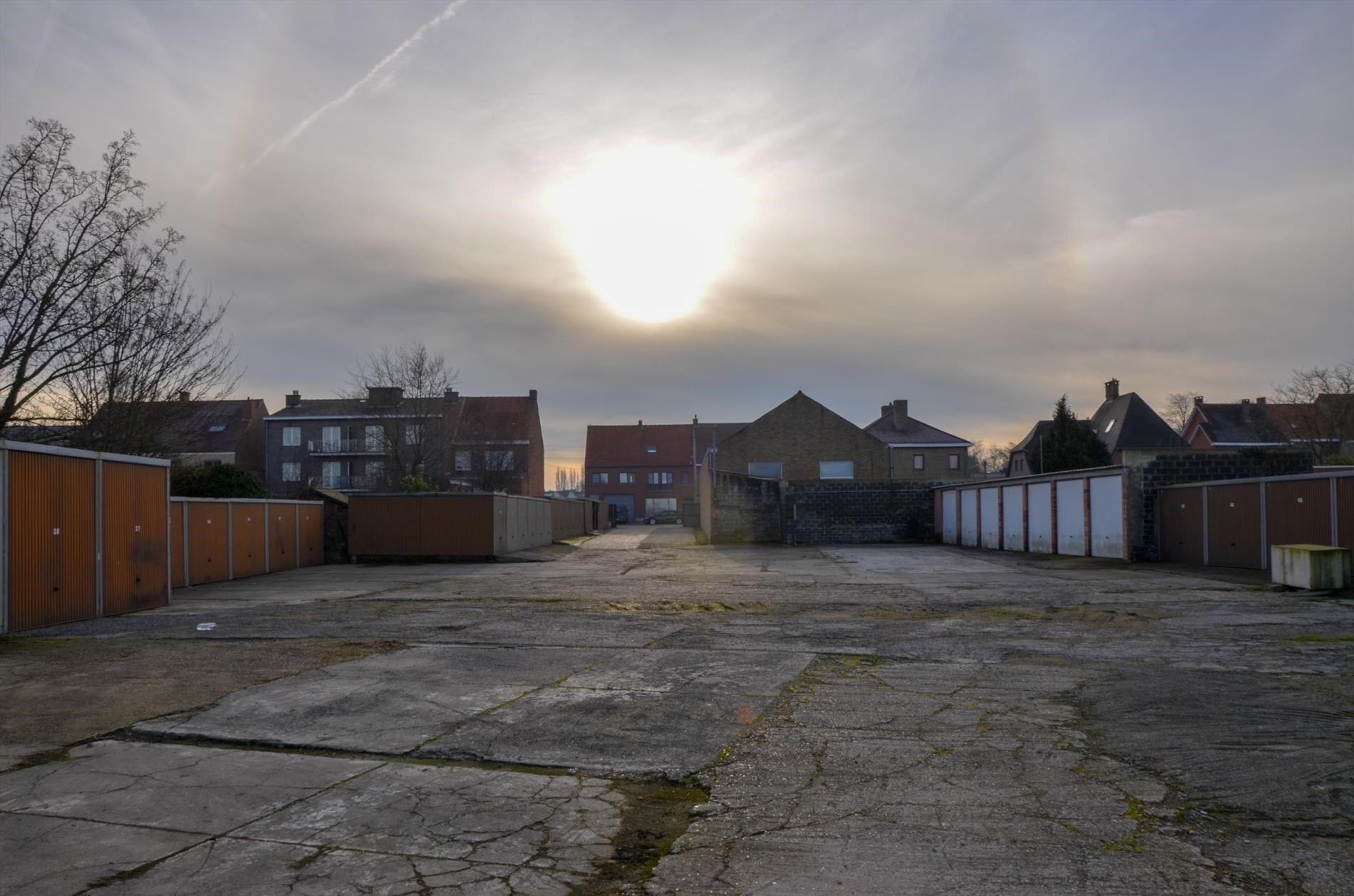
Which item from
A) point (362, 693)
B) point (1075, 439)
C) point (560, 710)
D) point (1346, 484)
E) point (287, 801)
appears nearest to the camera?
point (287, 801)

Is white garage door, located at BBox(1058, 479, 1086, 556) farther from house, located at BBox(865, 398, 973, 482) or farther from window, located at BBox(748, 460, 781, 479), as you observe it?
house, located at BBox(865, 398, 973, 482)

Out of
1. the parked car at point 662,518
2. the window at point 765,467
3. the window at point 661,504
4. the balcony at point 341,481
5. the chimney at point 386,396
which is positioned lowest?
the parked car at point 662,518

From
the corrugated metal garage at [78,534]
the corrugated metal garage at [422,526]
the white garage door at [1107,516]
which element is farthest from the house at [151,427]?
the white garage door at [1107,516]

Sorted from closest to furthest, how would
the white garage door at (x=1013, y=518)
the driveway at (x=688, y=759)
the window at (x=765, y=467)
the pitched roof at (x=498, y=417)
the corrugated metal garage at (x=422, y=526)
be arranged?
the driveway at (x=688, y=759)
the corrugated metal garage at (x=422, y=526)
the white garage door at (x=1013, y=518)
the window at (x=765, y=467)
the pitched roof at (x=498, y=417)

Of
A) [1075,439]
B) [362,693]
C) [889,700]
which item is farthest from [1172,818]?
[1075,439]

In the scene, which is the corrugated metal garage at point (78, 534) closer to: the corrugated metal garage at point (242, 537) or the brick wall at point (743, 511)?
the corrugated metal garage at point (242, 537)

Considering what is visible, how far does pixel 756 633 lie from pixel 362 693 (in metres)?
5.61

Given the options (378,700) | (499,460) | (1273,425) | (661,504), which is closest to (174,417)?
(378,700)

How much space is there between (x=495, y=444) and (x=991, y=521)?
1666 inches

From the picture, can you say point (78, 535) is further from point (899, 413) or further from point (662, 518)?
point (662, 518)

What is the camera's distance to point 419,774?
19.9 feet

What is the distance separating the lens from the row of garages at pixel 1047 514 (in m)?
27.7

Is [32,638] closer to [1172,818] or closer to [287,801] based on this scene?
[287,801]

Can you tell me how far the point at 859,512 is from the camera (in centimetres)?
4469
